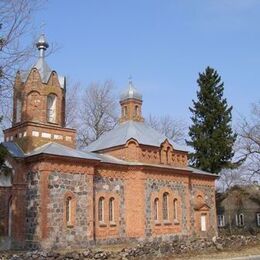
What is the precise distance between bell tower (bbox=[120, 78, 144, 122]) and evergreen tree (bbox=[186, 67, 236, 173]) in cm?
857

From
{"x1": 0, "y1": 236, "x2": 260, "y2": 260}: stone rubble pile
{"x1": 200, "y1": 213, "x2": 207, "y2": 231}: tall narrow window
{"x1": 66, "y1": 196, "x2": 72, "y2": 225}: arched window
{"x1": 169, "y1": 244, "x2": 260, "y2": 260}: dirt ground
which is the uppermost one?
{"x1": 66, "y1": 196, "x2": 72, "y2": 225}: arched window

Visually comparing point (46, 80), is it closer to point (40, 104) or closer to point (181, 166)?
point (40, 104)

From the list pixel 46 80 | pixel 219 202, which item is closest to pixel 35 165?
pixel 46 80

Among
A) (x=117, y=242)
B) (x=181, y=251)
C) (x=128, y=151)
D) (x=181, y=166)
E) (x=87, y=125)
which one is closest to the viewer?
(x=181, y=251)

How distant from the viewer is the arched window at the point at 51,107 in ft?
81.7

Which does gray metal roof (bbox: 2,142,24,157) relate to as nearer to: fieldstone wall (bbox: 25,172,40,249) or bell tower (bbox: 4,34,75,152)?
bell tower (bbox: 4,34,75,152)

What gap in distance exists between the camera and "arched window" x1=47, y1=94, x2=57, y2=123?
24.9 meters

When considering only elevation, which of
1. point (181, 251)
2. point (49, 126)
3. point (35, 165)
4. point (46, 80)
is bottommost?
point (181, 251)

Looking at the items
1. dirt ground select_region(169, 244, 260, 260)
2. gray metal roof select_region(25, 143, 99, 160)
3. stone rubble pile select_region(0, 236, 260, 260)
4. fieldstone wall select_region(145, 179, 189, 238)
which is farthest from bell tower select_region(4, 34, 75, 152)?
dirt ground select_region(169, 244, 260, 260)

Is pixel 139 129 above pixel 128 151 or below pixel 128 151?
above

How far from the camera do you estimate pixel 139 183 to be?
25.2 meters

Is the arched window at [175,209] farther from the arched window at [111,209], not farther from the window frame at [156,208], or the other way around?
the arched window at [111,209]

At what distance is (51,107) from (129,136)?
500cm

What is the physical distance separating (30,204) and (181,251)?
335 inches
